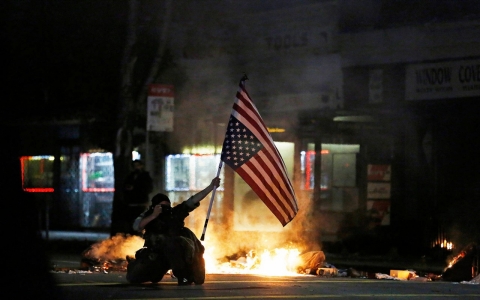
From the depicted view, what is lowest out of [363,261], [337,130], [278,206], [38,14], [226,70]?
[363,261]

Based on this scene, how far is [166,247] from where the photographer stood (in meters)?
9.05

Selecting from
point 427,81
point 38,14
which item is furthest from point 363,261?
point 38,14

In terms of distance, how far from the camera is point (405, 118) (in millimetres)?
14891

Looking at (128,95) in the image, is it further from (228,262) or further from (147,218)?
(147,218)

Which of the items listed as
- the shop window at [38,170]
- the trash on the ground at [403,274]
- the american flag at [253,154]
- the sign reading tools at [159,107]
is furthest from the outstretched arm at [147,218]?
Answer: the shop window at [38,170]

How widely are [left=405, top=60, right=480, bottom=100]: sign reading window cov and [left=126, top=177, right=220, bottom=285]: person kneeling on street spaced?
6103mm

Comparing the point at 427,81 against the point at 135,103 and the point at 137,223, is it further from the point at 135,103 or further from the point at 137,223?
the point at 137,223

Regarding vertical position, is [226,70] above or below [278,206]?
above

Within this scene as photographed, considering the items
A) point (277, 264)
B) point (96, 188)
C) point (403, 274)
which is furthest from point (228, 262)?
point (96, 188)

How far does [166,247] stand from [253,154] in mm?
1419

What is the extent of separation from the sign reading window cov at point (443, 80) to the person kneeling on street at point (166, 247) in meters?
6.10

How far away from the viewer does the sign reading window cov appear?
13961 millimetres

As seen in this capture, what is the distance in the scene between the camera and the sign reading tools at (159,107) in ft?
43.5

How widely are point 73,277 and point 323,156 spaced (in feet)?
21.6
